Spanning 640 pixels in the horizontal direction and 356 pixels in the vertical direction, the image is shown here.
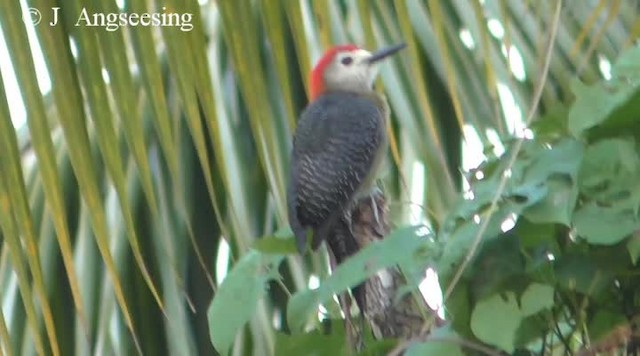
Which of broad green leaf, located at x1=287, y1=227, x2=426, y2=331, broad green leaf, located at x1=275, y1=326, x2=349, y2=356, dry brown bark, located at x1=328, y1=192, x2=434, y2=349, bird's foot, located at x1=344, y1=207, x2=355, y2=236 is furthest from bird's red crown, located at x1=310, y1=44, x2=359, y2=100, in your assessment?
broad green leaf, located at x1=287, y1=227, x2=426, y2=331

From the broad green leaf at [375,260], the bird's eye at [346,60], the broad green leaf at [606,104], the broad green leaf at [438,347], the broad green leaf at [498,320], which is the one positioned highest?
the bird's eye at [346,60]

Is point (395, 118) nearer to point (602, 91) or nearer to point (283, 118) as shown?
point (283, 118)

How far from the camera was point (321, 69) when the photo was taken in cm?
339

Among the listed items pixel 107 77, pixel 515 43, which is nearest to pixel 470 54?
pixel 515 43

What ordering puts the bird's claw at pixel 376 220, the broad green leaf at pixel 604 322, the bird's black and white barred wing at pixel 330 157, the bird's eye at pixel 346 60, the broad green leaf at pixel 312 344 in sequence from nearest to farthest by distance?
the broad green leaf at pixel 604 322, the broad green leaf at pixel 312 344, the bird's claw at pixel 376 220, the bird's black and white barred wing at pixel 330 157, the bird's eye at pixel 346 60

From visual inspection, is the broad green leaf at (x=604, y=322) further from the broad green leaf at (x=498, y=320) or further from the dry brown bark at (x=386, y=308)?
the dry brown bark at (x=386, y=308)

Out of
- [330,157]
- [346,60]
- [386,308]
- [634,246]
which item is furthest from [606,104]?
[346,60]

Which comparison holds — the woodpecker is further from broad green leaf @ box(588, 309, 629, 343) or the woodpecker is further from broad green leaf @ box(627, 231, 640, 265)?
broad green leaf @ box(627, 231, 640, 265)

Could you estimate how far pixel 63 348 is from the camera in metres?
3.02

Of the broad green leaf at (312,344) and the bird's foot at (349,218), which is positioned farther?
the bird's foot at (349,218)

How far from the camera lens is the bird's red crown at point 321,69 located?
125 inches

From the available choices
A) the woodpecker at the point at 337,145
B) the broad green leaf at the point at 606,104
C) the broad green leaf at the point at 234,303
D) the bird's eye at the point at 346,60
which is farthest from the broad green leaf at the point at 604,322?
the bird's eye at the point at 346,60

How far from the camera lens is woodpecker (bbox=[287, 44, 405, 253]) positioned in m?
2.59

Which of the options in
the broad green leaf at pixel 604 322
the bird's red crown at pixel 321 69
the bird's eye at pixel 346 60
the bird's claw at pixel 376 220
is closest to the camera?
the broad green leaf at pixel 604 322
